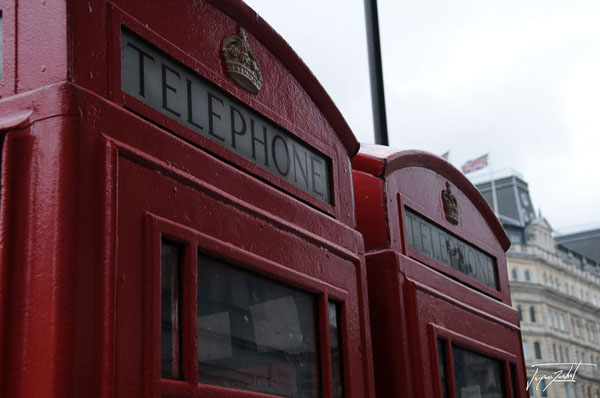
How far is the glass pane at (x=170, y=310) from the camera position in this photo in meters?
1.88

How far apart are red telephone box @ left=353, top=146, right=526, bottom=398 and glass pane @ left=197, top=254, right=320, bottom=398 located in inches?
28.7

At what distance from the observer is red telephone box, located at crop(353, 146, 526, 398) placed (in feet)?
10.5

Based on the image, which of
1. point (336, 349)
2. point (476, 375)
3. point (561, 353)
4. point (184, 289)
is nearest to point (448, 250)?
point (476, 375)

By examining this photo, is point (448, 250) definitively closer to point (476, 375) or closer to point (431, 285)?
point (431, 285)

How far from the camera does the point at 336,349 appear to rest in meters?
2.67

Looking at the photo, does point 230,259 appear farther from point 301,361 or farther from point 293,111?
point 293,111

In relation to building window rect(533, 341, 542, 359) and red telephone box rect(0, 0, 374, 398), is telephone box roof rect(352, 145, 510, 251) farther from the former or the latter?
building window rect(533, 341, 542, 359)

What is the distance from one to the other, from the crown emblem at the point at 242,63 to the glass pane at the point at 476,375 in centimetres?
155

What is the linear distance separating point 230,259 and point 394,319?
47.2 inches

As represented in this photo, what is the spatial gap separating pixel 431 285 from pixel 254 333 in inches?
54.5

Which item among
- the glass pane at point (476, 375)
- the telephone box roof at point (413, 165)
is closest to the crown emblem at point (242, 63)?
the telephone box roof at point (413, 165)

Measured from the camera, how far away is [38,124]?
5.79ft

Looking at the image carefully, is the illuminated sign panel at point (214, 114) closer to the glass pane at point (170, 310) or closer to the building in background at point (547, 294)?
the glass pane at point (170, 310)

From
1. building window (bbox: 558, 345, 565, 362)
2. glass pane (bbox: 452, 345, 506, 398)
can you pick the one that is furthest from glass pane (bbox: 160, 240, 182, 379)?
building window (bbox: 558, 345, 565, 362)
